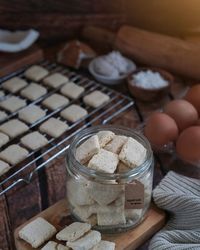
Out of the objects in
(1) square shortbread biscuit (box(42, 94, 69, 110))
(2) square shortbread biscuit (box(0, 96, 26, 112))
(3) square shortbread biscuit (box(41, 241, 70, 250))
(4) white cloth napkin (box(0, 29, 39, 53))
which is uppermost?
(4) white cloth napkin (box(0, 29, 39, 53))

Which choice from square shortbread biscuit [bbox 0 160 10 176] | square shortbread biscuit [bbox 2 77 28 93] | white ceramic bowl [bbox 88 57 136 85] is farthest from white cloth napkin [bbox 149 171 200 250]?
square shortbread biscuit [bbox 2 77 28 93]

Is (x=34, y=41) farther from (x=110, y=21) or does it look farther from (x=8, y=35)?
(x=110, y=21)

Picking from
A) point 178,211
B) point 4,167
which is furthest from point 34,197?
point 178,211

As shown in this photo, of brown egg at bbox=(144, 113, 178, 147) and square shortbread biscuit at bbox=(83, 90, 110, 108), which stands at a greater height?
brown egg at bbox=(144, 113, 178, 147)

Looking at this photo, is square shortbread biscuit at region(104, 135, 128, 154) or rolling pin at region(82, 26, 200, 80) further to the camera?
rolling pin at region(82, 26, 200, 80)

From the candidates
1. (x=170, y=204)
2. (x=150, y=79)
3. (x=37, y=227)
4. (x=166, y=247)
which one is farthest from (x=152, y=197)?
(x=150, y=79)

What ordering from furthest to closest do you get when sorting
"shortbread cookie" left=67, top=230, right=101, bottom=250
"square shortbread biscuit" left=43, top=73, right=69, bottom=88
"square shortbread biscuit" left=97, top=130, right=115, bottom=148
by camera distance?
"square shortbread biscuit" left=43, top=73, right=69, bottom=88 → "square shortbread biscuit" left=97, top=130, right=115, bottom=148 → "shortbread cookie" left=67, top=230, right=101, bottom=250

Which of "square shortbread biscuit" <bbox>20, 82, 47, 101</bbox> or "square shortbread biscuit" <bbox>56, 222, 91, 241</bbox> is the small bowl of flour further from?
"square shortbread biscuit" <bbox>56, 222, 91, 241</bbox>

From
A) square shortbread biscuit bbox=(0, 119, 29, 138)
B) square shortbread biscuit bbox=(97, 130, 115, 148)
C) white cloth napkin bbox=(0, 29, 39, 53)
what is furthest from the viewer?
white cloth napkin bbox=(0, 29, 39, 53)
